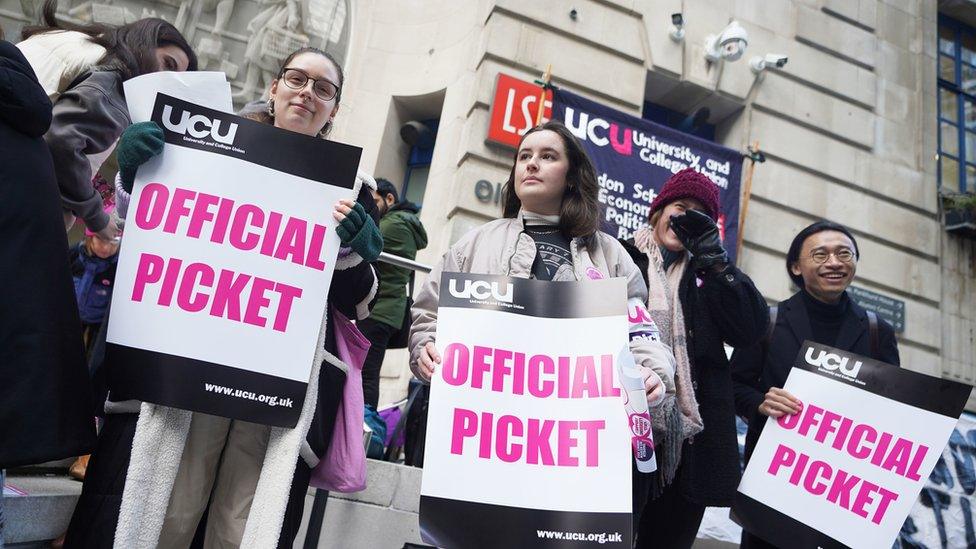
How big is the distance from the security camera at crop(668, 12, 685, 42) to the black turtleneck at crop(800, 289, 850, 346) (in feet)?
19.2

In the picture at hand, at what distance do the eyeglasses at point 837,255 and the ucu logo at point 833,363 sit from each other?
20.6 inches

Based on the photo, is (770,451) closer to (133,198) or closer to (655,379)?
(655,379)

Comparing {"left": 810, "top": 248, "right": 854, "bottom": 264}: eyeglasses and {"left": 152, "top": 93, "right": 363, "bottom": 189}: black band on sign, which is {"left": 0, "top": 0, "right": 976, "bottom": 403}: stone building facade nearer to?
{"left": 810, "top": 248, "right": 854, "bottom": 264}: eyeglasses

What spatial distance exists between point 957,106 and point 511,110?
8619 mm

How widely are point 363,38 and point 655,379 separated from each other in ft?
26.7

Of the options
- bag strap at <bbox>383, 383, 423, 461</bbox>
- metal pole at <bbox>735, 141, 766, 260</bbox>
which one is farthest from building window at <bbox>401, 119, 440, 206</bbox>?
bag strap at <bbox>383, 383, 423, 461</bbox>

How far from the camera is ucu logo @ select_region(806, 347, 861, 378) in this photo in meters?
2.48

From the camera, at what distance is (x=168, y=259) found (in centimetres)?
177

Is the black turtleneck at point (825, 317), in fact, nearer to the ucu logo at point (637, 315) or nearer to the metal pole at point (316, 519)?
the ucu logo at point (637, 315)

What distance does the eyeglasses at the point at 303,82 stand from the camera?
2.09 metres

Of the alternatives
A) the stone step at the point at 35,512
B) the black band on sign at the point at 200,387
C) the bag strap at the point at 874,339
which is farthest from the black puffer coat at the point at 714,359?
the stone step at the point at 35,512

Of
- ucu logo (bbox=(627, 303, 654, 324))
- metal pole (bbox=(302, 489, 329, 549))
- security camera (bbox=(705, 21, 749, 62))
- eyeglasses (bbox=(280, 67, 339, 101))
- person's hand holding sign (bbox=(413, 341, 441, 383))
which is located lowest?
metal pole (bbox=(302, 489, 329, 549))

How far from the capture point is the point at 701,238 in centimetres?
242

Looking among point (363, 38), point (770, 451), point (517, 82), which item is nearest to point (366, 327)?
point (770, 451)
